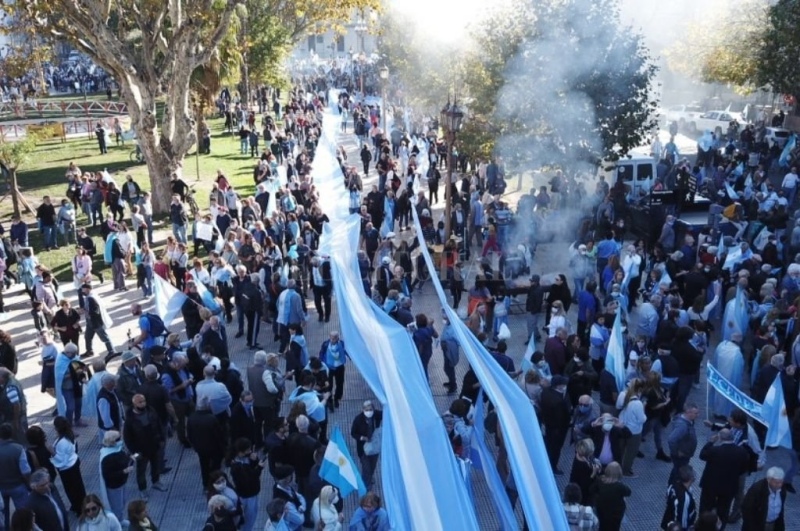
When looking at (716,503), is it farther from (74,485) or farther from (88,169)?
(88,169)

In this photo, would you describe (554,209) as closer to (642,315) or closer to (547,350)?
(642,315)

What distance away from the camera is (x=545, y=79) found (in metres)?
17.6

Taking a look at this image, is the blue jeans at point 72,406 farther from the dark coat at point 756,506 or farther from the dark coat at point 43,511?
the dark coat at point 756,506

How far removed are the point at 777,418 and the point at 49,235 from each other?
14830 mm

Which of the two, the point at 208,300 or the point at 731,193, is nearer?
the point at 208,300

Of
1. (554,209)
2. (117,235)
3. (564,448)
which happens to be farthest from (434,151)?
(564,448)

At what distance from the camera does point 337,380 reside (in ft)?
31.9

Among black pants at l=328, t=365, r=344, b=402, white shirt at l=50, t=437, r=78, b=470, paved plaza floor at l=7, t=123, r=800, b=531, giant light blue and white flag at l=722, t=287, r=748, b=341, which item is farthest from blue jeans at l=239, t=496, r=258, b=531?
giant light blue and white flag at l=722, t=287, r=748, b=341

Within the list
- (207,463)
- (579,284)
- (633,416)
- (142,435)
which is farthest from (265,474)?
(579,284)

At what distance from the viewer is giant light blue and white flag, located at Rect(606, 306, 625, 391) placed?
880 centimetres

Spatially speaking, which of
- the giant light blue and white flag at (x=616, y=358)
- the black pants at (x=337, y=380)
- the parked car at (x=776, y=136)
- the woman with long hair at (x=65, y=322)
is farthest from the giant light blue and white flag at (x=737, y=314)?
the parked car at (x=776, y=136)

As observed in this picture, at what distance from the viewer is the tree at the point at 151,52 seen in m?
17.2

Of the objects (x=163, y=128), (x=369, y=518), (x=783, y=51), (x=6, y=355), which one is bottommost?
(x=369, y=518)

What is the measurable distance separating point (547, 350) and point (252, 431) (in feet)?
11.9
